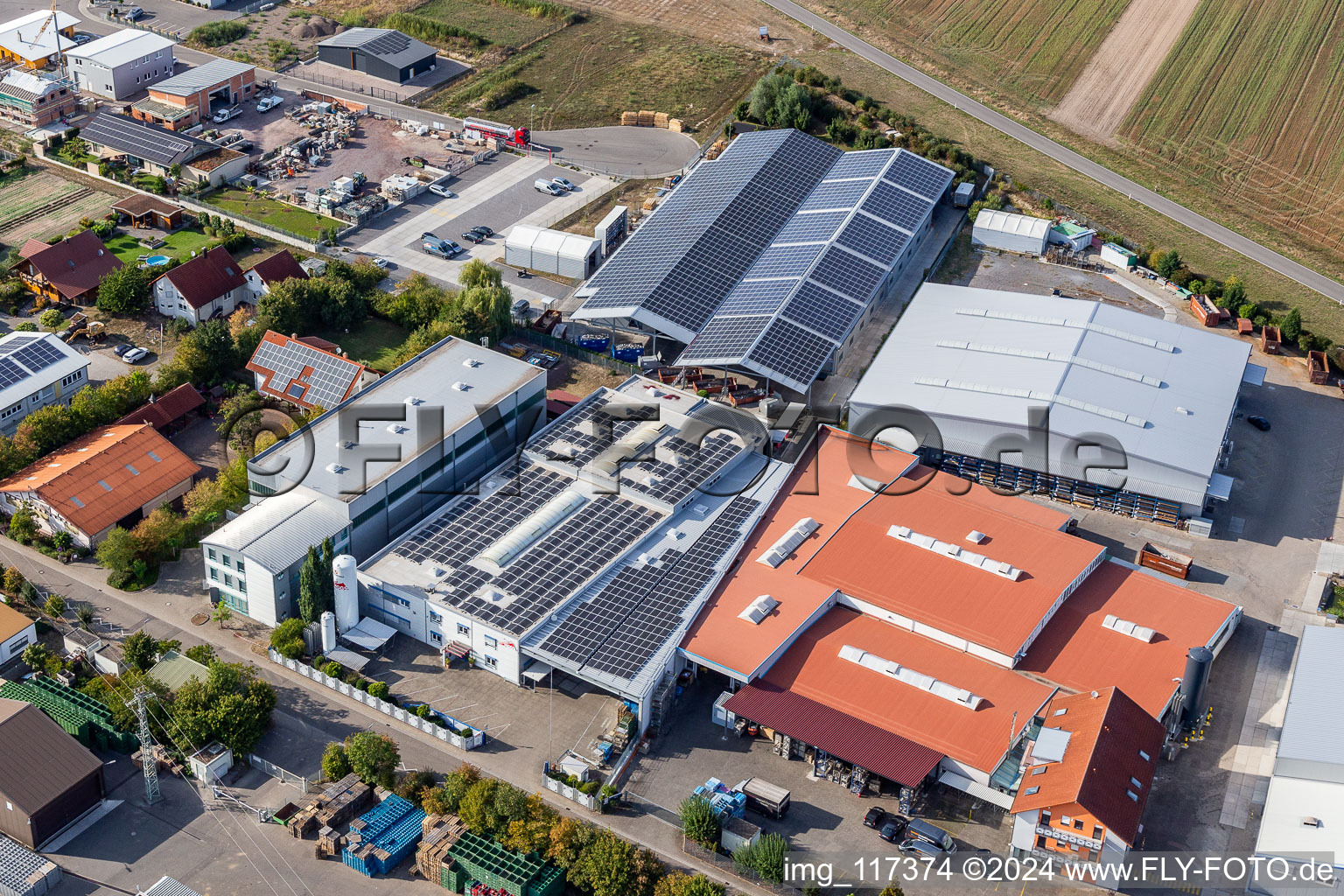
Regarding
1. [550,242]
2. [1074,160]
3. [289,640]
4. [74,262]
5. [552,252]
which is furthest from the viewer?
[1074,160]

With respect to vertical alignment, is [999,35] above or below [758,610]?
above

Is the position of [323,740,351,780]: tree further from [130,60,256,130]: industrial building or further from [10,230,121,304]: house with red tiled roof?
[130,60,256,130]: industrial building

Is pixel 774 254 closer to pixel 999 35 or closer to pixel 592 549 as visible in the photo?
pixel 592 549

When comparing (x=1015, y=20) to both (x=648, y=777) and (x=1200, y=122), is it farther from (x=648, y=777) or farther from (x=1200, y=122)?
(x=648, y=777)

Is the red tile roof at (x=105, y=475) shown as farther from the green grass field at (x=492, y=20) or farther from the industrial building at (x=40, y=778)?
the green grass field at (x=492, y=20)

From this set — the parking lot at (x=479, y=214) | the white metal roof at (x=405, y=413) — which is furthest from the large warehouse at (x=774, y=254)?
the white metal roof at (x=405, y=413)

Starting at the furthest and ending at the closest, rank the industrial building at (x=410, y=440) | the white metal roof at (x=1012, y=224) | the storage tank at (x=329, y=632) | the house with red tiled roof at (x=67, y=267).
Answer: the white metal roof at (x=1012, y=224) < the house with red tiled roof at (x=67, y=267) < the industrial building at (x=410, y=440) < the storage tank at (x=329, y=632)

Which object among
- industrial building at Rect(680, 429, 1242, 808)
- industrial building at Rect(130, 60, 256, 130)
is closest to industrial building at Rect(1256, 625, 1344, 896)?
industrial building at Rect(680, 429, 1242, 808)

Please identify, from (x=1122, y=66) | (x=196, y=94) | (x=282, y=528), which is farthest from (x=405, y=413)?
(x=1122, y=66)
